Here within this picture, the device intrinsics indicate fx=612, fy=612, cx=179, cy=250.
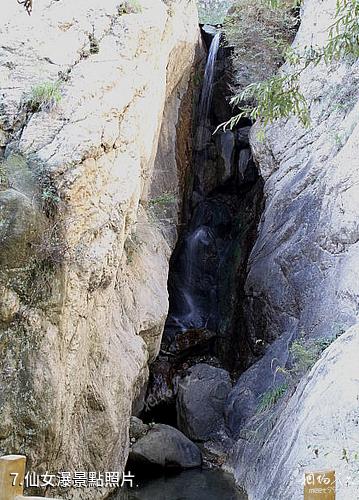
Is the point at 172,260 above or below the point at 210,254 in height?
below

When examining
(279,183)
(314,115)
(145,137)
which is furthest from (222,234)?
(145,137)

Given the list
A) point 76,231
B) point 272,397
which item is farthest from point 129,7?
point 272,397

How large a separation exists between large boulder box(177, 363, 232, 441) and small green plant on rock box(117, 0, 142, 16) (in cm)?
799

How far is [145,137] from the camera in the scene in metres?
11.3

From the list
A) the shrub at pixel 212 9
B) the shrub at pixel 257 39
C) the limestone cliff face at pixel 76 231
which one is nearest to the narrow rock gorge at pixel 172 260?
the limestone cliff face at pixel 76 231

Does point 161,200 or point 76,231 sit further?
point 161,200

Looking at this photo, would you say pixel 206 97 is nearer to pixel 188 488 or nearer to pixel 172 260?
pixel 172 260

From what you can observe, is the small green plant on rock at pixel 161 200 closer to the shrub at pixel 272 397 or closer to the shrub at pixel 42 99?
the shrub at pixel 272 397

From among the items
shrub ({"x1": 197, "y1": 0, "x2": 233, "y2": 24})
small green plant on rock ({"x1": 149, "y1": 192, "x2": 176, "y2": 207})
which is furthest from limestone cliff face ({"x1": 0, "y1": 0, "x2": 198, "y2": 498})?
shrub ({"x1": 197, "y1": 0, "x2": 233, "y2": 24})

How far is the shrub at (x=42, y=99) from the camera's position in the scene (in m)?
8.68

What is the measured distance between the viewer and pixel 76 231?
798cm

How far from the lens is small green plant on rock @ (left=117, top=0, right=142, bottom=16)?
1105cm

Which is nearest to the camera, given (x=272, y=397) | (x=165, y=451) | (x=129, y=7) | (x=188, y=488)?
(x=188, y=488)

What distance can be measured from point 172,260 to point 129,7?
26.9ft
